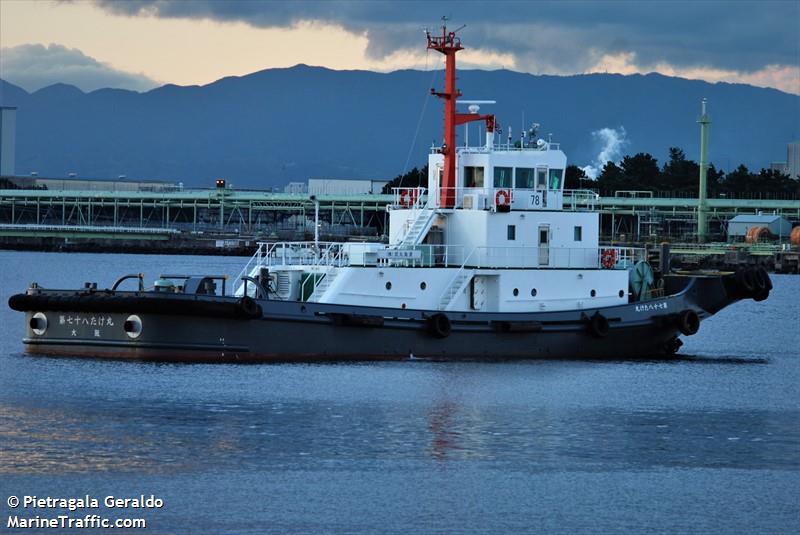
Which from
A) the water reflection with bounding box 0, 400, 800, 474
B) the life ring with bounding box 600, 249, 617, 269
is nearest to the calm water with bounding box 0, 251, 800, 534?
the water reflection with bounding box 0, 400, 800, 474

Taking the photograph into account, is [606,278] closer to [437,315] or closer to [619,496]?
[437,315]

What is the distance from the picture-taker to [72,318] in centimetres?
3381

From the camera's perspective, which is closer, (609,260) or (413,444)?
(413,444)

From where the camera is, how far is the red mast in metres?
37.1

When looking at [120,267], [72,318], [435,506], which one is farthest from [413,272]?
[120,267]

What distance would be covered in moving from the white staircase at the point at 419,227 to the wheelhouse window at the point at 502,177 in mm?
1748

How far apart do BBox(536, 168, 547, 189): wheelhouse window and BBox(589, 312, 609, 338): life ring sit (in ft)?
11.3

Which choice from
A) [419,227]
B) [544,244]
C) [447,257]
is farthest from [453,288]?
[544,244]

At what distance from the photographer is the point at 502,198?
36.4 metres

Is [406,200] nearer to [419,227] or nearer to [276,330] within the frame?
[419,227]

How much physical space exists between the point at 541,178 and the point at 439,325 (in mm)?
5199

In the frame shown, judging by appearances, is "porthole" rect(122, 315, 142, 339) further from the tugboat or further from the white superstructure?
the white superstructure

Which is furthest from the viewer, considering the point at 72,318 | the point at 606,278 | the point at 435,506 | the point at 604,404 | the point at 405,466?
the point at 606,278

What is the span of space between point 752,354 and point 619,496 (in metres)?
22.3
